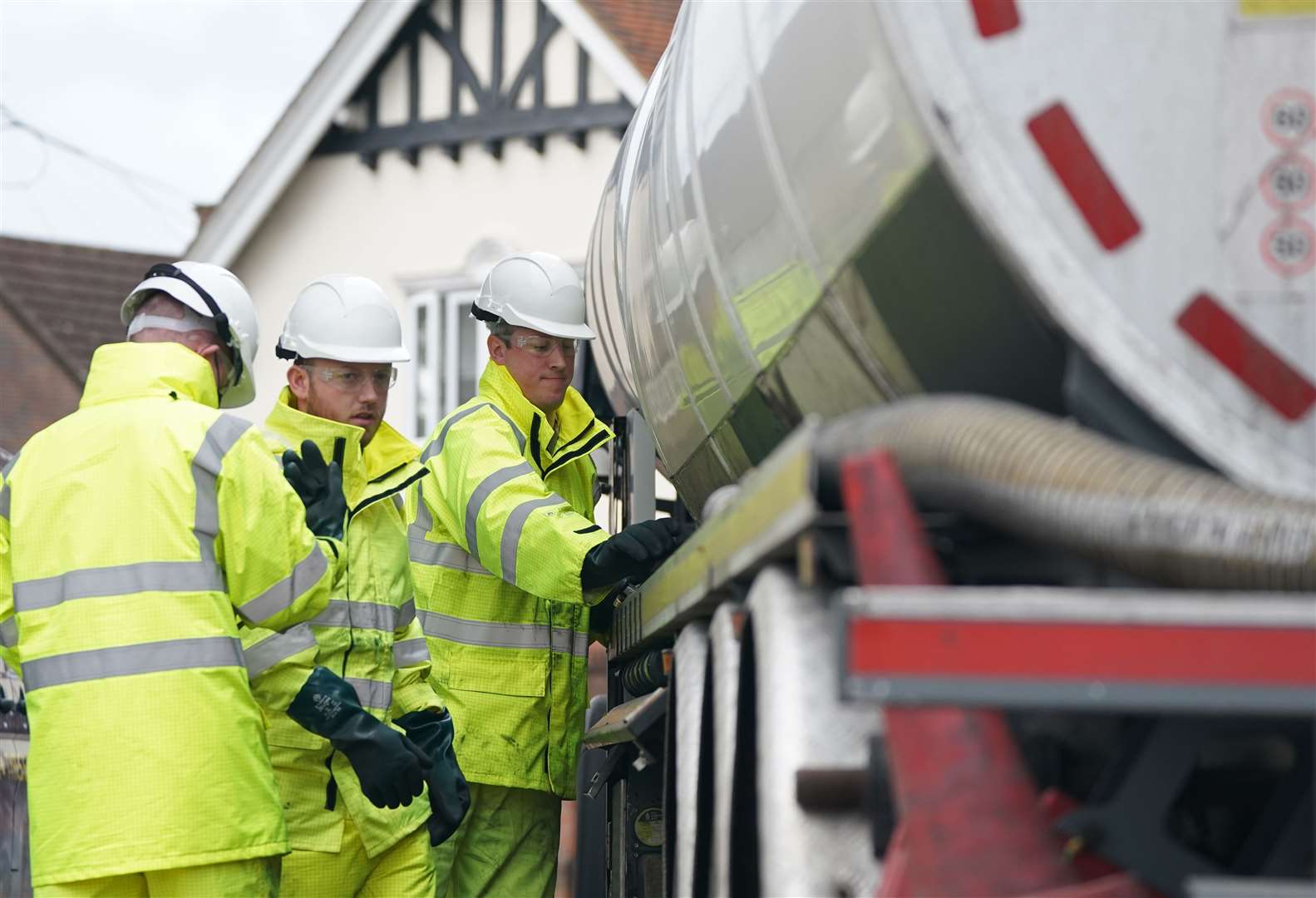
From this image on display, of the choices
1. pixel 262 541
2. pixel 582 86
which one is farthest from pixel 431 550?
pixel 582 86

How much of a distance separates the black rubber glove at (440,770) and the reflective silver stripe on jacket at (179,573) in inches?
38.5

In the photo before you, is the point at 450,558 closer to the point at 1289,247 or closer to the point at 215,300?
the point at 215,300

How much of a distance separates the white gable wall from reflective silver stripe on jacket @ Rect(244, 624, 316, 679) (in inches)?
551

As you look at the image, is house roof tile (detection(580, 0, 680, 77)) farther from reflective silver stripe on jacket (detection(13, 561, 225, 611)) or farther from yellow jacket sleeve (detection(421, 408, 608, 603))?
reflective silver stripe on jacket (detection(13, 561, 225, 611))

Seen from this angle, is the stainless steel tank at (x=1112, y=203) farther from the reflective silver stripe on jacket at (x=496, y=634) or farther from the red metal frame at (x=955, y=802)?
the reflective silver stripe on jacket at (x=496, y=634)

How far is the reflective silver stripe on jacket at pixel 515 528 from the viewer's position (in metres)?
5.23

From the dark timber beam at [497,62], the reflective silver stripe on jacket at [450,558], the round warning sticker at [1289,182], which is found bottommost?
the reflective silver stripe on jacket at [450,558]

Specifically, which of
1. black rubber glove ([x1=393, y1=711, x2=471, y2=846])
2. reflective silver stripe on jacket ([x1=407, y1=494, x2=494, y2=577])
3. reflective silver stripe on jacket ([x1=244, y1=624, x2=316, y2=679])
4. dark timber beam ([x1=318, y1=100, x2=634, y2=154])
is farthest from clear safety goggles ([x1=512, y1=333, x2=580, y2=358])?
dark timber beam ([x1=318, y1=100, x2=634, y2=154])

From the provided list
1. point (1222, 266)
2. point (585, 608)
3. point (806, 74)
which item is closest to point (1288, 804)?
point (1222, 266)

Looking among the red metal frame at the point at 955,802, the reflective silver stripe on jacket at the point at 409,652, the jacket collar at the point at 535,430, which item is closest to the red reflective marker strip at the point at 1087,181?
the red metal frame at the point at 955,802

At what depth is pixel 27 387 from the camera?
2955cm

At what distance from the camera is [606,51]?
1880 centimetres

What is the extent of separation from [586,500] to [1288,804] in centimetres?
372

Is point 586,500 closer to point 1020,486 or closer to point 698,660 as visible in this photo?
point 698,660
